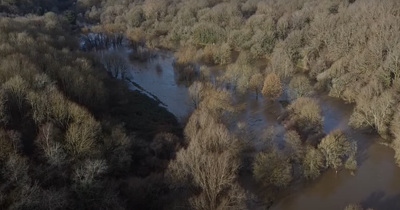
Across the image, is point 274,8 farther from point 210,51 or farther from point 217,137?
point 217,137

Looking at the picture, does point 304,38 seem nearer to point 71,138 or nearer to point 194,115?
point 194,115

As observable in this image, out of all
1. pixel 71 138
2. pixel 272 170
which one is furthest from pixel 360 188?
pixel 71 138

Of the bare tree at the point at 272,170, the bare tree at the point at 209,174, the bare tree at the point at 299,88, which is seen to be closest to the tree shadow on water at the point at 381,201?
the bare tree at the point at 272,170

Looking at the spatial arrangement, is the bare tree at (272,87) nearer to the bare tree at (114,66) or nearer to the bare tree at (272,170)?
the bare tree at (272,170)

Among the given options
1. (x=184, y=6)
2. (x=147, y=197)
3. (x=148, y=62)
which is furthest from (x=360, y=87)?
(x=184, y=6)

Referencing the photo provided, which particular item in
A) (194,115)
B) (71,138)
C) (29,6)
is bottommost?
(29,6)
